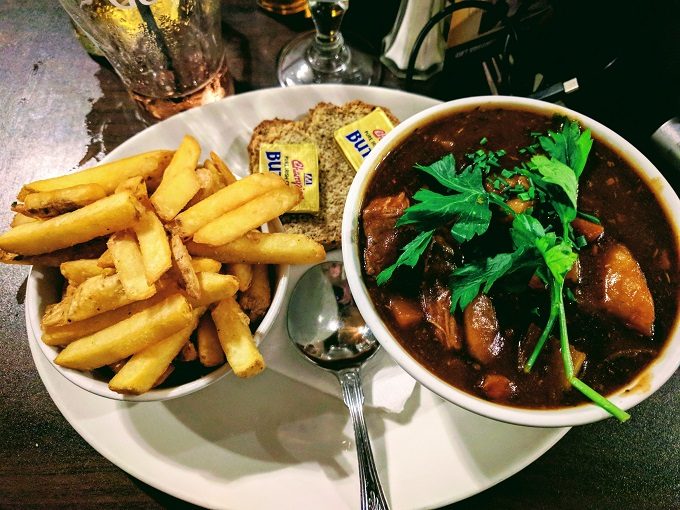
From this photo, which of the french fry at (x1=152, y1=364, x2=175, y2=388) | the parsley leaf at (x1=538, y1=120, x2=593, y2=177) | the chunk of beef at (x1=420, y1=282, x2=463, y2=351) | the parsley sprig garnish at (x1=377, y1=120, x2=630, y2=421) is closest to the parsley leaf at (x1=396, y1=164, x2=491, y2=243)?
the parsley sprig garnish at (x1=377, y1=120, x2=630, y2=421)

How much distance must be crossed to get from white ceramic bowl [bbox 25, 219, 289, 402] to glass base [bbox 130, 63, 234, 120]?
90 cm

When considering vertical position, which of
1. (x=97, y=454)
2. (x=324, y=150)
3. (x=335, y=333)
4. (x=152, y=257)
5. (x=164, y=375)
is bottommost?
(x=97, y=454)

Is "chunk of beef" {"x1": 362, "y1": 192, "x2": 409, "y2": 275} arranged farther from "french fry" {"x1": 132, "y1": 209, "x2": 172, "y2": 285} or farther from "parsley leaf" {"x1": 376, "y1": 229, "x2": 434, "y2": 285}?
"french fry" {"x1": 132, "y1": 209, "x2": 172, "y2": 285}

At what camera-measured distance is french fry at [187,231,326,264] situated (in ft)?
4.63

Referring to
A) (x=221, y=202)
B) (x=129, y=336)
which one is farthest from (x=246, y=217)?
(x=129, y=336)

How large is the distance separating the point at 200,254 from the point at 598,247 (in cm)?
110

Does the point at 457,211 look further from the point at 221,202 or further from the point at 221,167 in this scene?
the point at 221,167

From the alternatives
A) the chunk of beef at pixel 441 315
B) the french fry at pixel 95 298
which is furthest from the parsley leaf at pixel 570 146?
the french fry at pixel 95 298

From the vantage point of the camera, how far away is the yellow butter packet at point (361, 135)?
2.03m

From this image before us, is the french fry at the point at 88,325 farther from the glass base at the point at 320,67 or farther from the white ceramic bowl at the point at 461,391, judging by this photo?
the glass base at the point at 320,67

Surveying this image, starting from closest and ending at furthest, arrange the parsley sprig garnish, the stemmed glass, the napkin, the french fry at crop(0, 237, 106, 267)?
the parsley sprig garnish < the french fry at crop(0, 237, 106, 267) < the napkin < the stemmed glass

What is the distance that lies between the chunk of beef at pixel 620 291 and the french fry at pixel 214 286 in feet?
3.00

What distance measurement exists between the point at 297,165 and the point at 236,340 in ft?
2.90

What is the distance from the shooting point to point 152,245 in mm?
1294
